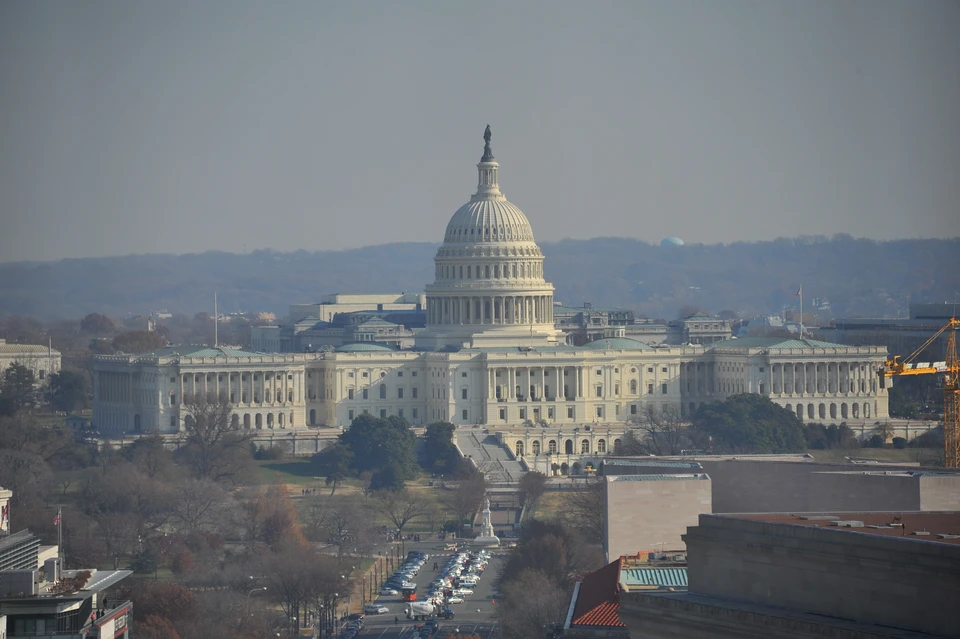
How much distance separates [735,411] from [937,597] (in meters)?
130

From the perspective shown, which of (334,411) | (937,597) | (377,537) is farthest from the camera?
(334,411)

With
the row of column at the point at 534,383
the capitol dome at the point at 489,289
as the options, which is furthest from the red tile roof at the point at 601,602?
the capitol dome at the point at 489,289

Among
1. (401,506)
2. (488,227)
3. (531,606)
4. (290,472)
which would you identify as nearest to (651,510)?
(531,606)

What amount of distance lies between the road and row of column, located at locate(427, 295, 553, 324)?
78.0 metres

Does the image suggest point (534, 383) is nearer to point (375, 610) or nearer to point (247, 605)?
point (375, 610)

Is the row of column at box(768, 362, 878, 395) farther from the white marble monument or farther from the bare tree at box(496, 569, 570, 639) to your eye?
the bare tree at box(496, 569, 570, 639)

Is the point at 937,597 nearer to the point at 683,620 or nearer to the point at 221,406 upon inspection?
the point at 683,620

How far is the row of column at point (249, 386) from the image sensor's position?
178 m

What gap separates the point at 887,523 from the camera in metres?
49.3

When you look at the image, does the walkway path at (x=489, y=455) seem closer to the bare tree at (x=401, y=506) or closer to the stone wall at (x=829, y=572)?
the bare tree at (x=401, y=506)

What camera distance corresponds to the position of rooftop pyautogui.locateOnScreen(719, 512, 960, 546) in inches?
1817

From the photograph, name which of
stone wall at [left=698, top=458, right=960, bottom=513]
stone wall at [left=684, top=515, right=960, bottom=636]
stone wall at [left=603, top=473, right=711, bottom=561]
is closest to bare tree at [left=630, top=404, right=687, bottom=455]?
stone wall at [left=698, top=458, right=960, bottom=513]

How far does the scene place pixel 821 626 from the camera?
146ft

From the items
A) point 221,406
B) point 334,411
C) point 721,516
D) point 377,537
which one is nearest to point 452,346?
point 334,411
